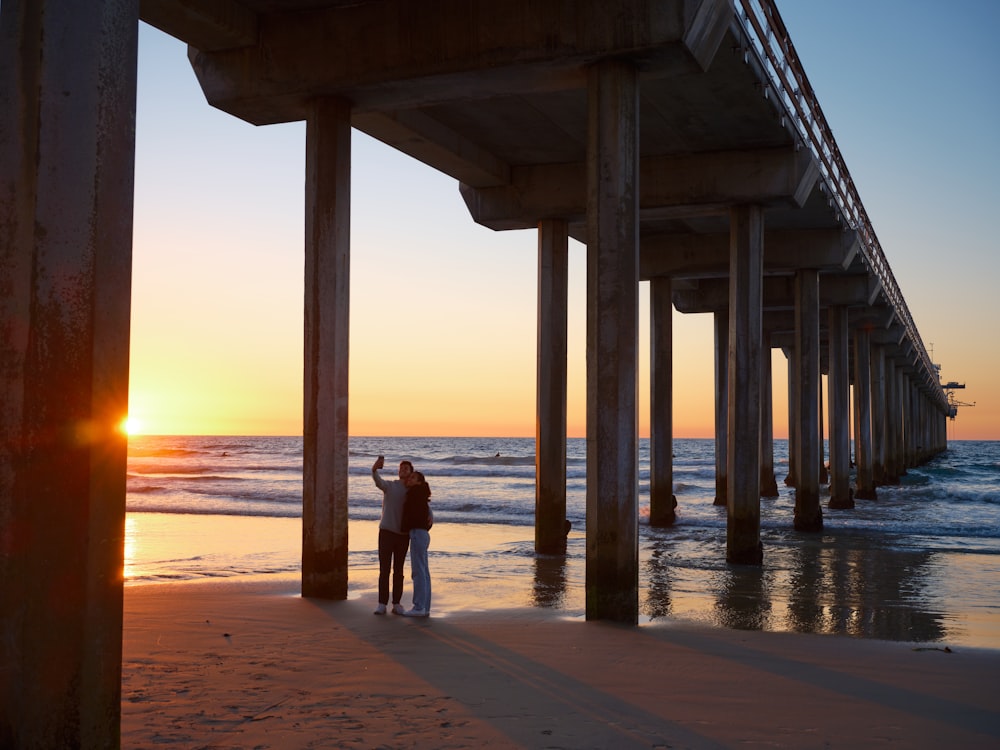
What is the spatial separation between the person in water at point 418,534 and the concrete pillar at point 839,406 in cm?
1771

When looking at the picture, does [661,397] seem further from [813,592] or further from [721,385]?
[813,592]

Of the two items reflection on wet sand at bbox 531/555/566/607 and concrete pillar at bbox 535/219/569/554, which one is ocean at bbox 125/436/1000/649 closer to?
reflection on wet sand at bbox 531/555/566/607

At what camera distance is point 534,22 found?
9.93 m

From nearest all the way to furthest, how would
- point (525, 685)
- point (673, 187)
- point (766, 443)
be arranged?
point (525, 685)
point (673, 187)
point (766, 443)

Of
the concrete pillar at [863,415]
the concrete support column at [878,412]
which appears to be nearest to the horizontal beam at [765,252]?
the concrete pillar at [863,415]

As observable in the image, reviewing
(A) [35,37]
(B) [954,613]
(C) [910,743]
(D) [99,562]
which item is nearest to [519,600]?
(B) [954,613]

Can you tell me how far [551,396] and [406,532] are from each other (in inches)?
258

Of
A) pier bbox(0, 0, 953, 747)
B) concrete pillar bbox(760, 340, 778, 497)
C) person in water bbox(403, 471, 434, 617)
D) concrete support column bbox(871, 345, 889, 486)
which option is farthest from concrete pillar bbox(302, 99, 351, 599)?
concrete support column bbox(871, 345, 889, 486)

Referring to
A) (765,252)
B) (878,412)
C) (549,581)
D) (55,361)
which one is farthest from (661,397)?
(55,361)

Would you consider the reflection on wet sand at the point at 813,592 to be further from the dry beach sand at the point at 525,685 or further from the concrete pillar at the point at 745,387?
the dry beach sand at the point at 525,685

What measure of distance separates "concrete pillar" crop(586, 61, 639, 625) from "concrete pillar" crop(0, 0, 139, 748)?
618cm

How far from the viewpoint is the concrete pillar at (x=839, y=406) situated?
25344 mm

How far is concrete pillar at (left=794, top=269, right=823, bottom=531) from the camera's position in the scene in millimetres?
20500

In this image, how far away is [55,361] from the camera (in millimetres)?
3758
